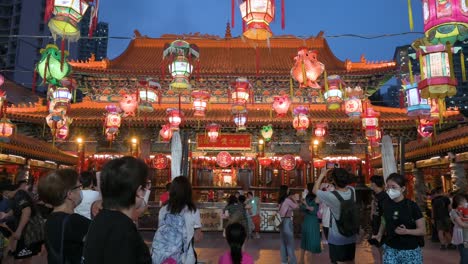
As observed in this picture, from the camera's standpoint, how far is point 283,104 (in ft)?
42.6

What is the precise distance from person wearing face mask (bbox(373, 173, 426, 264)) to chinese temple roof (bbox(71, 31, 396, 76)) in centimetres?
1278

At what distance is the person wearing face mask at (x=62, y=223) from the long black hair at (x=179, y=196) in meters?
0.96

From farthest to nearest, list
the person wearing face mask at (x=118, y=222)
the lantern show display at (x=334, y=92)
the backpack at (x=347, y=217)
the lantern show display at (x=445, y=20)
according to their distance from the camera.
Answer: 1. the lantern show display at (x=334, y=92)
2. the lantern show display at (x=445, y=20)
3. the backpack at (x=347, y=217)
4. the person wearing face mask at (x=118, y=222)

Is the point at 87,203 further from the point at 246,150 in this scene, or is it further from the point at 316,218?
the point at 246,150

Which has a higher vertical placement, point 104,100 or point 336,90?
point 104,100

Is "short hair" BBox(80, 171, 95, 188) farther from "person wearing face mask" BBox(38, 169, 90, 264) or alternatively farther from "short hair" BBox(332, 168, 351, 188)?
"short hair" BBox(332, 168, 351, 188)

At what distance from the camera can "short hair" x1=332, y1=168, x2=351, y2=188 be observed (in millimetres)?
4172

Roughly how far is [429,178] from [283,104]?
30.0 ft

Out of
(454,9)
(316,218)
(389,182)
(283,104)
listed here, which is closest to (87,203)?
(389,182)

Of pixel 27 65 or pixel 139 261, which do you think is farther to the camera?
pixel 27 65

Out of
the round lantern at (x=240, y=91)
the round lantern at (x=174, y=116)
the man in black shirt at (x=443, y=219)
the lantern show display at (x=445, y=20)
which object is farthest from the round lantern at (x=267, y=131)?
the lantern show display at (x=445, y=20)

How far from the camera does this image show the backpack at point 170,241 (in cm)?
322

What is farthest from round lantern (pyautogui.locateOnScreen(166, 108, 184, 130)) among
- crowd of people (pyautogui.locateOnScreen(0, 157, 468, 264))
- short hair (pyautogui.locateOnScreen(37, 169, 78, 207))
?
short hair (pyautogui.locateOnScreen(37, 169, 78, 207))

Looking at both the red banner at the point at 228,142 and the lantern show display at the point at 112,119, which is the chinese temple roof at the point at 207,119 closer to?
the red banner at the point at 228,142
